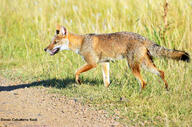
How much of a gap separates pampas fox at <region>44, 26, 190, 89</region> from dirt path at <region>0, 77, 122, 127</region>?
95cm

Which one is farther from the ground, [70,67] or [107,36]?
[107,36]

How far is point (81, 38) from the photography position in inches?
274

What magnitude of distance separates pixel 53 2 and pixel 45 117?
24.2 feet

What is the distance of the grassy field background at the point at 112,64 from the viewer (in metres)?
4.87

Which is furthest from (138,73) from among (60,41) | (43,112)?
(60,41)

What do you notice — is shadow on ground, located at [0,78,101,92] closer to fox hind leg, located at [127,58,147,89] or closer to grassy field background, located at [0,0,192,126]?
grassy field background, located at [0,0,192,126]

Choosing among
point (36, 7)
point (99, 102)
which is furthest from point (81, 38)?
point (36, 7)

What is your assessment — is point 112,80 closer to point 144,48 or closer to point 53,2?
point 144,48

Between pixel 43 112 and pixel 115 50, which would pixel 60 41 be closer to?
pixel 115 50

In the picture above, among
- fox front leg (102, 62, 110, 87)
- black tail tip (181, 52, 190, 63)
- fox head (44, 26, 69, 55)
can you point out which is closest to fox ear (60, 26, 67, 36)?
fox head (44, 26, 69, 55)

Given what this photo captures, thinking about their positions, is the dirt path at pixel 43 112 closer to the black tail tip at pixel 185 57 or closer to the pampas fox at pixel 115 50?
the pampas fox at pixel 115 50

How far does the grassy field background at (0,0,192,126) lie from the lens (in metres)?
4.87

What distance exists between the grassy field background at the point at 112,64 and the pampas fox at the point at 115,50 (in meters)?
0.30

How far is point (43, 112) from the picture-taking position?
4934mm
